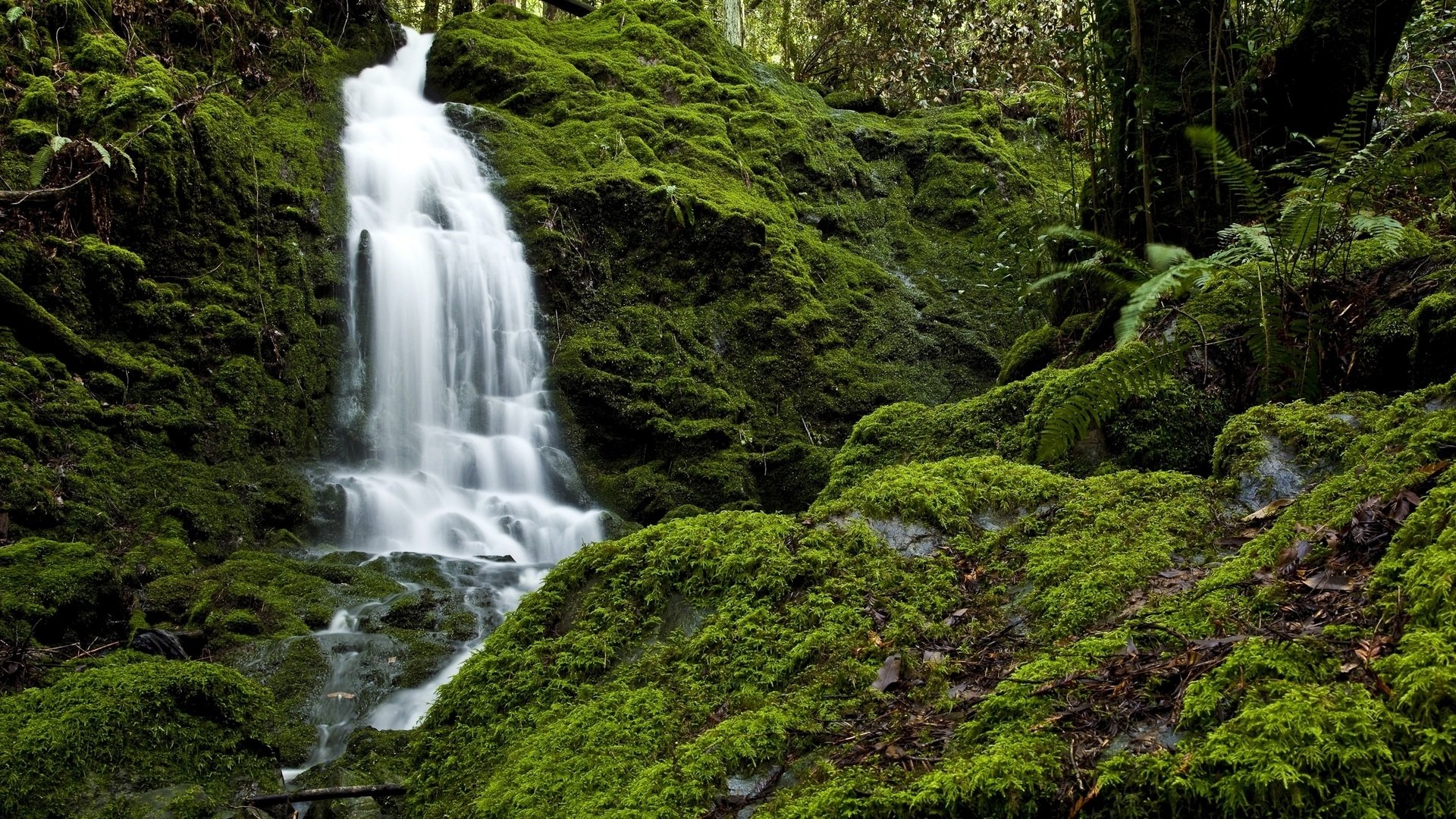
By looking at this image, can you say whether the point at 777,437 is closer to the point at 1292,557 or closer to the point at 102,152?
the point at 102,152

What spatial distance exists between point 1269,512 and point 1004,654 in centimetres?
105

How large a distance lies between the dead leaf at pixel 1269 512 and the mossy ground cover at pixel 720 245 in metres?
4.06

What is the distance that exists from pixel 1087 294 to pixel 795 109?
28.9 feet

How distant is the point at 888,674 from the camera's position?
6.84 feet

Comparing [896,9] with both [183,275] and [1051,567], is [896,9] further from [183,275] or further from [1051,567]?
A: [1051,567]

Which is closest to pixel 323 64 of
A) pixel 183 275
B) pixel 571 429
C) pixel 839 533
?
pixel 183 275

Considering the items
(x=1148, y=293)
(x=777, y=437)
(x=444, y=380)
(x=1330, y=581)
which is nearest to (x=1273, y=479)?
(x=1148, y=293)

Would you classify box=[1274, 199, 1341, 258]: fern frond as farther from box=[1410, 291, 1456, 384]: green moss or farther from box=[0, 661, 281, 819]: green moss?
box=[0, 661, 281, 819]: green moss

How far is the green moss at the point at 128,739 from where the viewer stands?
284 cm

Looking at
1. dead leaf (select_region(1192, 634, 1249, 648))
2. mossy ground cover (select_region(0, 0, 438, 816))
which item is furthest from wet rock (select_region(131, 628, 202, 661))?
dead leaf (select_region(1192, 634, 1249, 648))

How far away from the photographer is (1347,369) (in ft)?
11.1

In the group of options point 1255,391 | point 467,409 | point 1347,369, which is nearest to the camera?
point 1347,369

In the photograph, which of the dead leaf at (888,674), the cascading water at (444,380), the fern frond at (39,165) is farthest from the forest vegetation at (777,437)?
the cascading water at (444,380)

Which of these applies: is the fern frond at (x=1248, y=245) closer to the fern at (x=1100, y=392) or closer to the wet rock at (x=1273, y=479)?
the fern at (x=1100, y=392)
